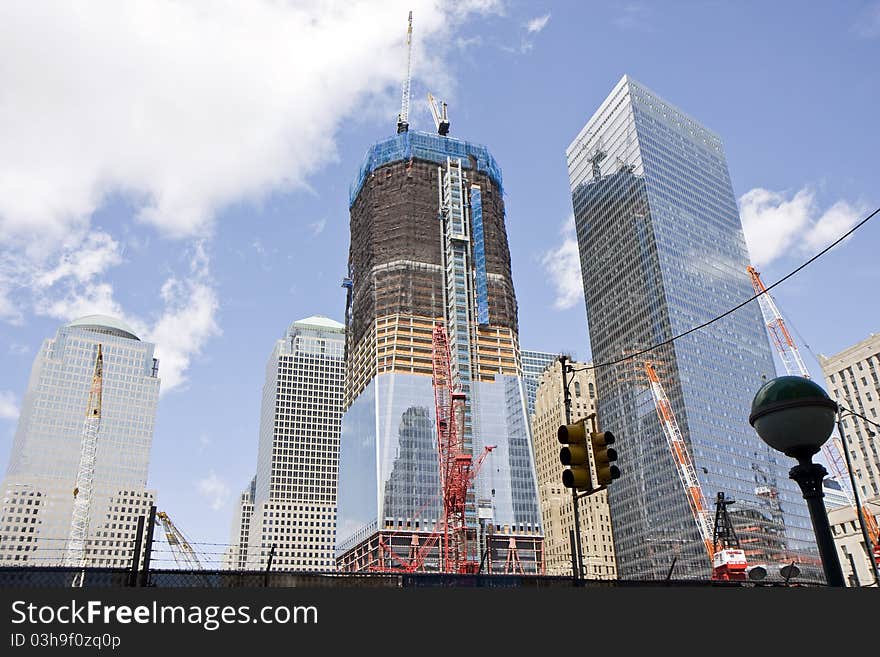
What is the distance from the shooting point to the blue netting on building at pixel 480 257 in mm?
165375

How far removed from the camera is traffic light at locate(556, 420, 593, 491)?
1388cm

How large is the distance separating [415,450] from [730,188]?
10880cm

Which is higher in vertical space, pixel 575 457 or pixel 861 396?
pixel 861 396

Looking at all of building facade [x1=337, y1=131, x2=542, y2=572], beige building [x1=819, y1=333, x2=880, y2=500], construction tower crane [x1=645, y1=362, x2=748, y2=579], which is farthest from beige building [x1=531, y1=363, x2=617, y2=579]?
beige building [x1=819, y1=333, x2=880, y2=500]

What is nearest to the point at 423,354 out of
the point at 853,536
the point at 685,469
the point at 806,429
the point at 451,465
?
the point at 451,465

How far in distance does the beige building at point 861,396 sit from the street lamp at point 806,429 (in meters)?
141

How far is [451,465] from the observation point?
123 m

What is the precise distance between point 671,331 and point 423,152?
7130 centimetres

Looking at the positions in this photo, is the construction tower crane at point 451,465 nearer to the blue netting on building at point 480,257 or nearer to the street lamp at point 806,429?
the blue netting on building at point 480,257

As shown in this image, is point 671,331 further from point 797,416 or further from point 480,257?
point 797,416

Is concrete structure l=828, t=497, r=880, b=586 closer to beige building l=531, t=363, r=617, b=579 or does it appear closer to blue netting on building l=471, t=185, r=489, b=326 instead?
beige building l=531, t=363, r=617, b=579

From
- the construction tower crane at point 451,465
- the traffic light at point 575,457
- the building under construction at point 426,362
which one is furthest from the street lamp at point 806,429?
the building under construction at point 426,362

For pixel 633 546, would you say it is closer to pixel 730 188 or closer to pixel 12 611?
pixel 730 188

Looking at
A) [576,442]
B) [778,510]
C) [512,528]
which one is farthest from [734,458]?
[576,442]
